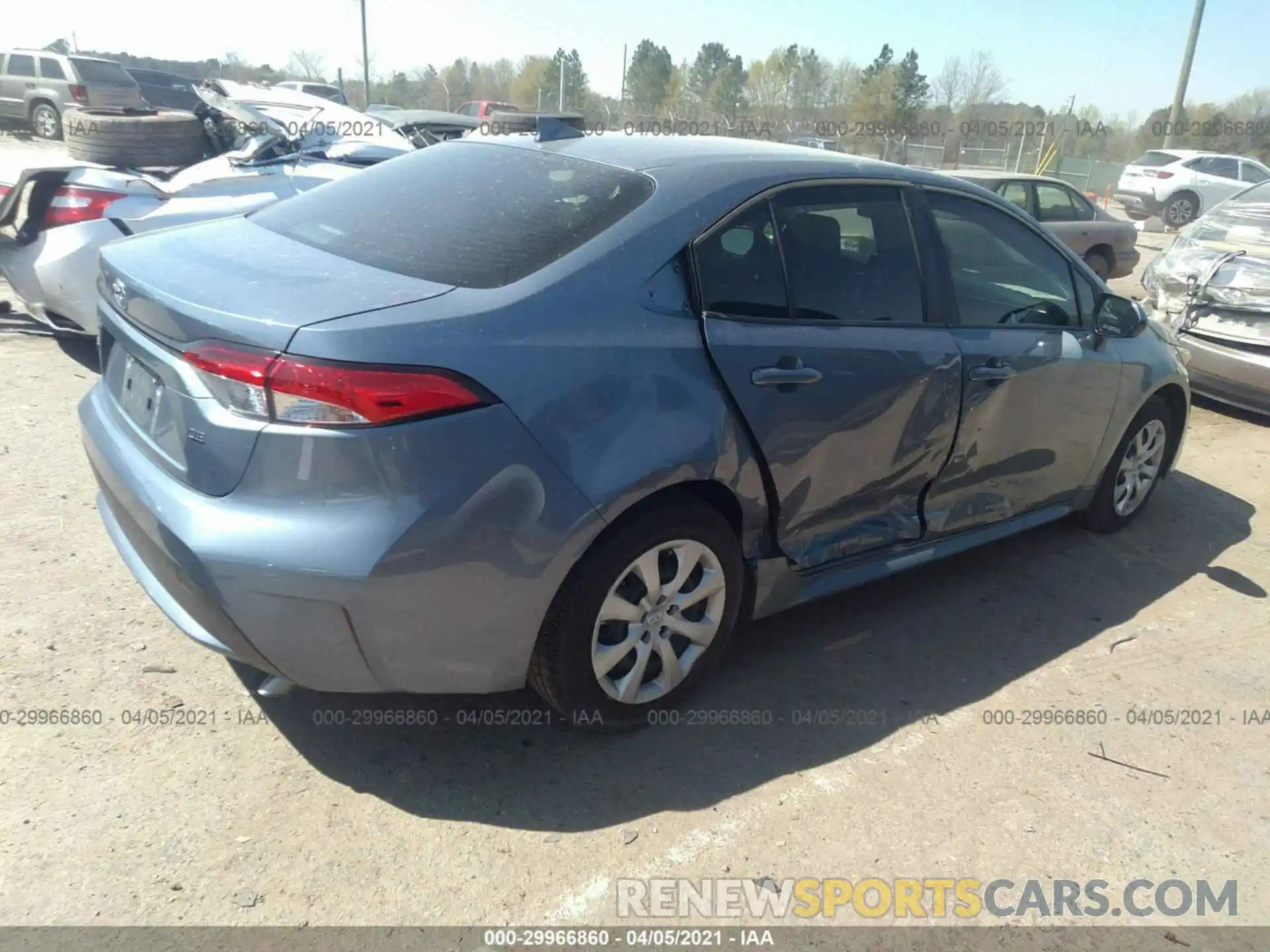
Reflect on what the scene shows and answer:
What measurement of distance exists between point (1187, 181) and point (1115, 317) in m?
20.9

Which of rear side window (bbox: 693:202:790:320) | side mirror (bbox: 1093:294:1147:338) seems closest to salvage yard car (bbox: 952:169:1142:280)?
side mirror (bbox: 1093:294:1147:338)

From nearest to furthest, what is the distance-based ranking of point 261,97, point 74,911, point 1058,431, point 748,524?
point 74,911
point 748,524
point 1058,431
point 261,97

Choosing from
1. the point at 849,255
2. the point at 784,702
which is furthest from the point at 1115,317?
the point at 784,702

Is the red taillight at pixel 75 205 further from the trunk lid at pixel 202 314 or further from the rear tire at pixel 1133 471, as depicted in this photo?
the rear tire at pixel 1133 471

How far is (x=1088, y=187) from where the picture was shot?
33.8 metres

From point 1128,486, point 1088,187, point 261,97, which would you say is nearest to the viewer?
point 1128,486

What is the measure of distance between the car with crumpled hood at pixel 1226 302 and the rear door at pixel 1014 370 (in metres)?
3.18

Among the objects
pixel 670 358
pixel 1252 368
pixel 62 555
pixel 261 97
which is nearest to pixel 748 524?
pixel 670 358

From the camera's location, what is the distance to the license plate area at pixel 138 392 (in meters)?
2.50

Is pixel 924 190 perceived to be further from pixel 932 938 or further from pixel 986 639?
pixel 932 938

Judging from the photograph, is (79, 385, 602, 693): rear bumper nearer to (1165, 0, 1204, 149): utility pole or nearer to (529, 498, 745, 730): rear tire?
(529, 498, 745, 730): rear tire

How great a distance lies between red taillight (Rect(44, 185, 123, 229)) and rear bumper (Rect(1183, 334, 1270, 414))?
715cm

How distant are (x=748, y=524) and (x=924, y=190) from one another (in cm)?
148

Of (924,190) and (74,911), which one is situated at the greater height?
(924,190)
